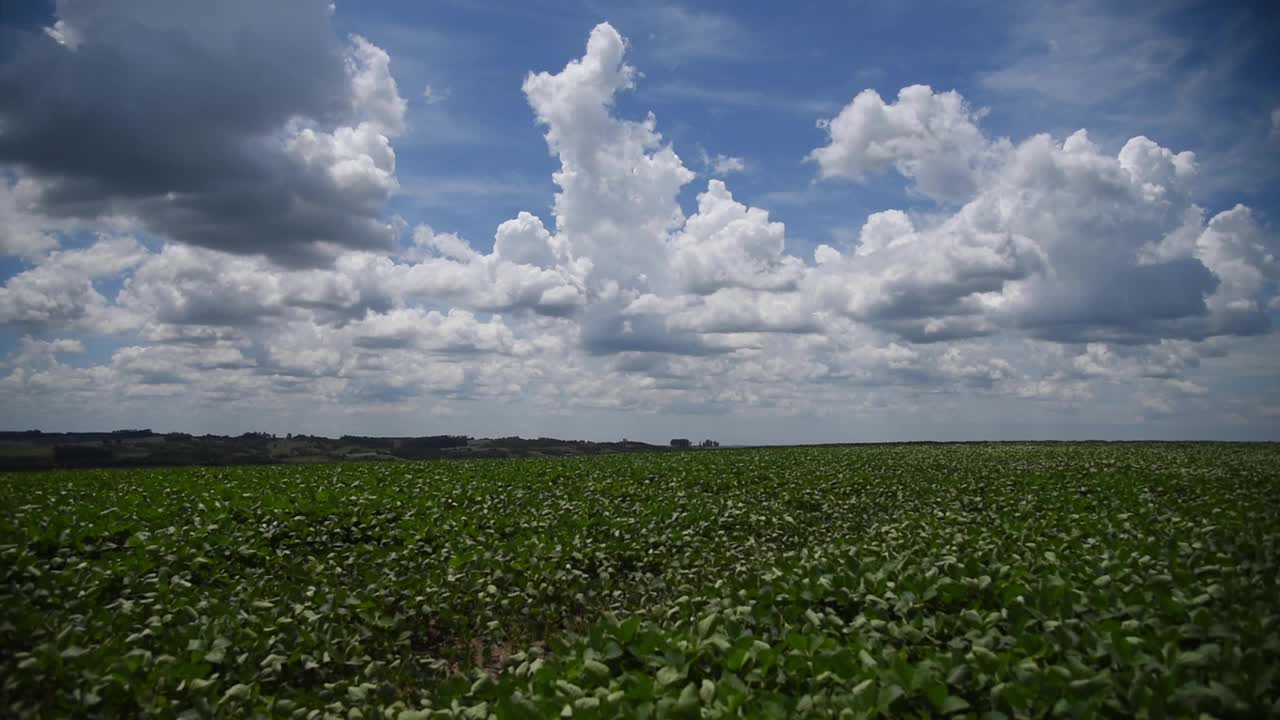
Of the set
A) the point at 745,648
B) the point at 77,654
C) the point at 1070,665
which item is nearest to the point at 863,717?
the point at 745,648

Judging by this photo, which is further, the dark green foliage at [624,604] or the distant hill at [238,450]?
the distant hill at [238,450]

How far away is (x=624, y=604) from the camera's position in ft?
39.6

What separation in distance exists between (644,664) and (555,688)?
1.05 metres

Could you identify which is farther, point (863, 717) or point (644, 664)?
point (644, 664)

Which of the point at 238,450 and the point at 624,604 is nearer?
the point at 624,604

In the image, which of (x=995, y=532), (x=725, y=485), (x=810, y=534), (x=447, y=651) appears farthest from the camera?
(x=725, y=485)

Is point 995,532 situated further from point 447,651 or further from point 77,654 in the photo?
point 77,654

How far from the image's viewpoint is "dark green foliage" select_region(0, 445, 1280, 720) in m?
5.75

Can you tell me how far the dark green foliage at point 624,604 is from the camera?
575 cm

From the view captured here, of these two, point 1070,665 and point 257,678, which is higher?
point 1070,665

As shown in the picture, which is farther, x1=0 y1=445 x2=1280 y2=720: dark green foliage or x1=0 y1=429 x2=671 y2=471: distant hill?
x1=0 y1=429 x2=671 y2=471: distant hill

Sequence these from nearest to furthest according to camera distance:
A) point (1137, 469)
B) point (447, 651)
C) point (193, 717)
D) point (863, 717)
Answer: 1. point (863, 717)
2. point (193, 717)
3. point (447, 651)
4. point (1137, 469)

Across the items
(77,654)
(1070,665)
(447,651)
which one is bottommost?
(447,651)

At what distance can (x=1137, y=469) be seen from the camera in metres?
29.3
